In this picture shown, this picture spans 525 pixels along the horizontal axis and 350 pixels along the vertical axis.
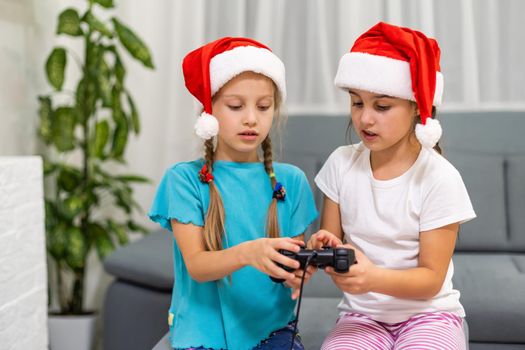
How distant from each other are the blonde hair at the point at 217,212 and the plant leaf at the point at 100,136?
1.34 m

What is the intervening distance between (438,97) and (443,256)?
33cm

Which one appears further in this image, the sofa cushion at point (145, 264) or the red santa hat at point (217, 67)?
the sofa cushion at point (145, 264)

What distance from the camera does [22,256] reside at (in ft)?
6.46

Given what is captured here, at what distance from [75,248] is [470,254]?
4.74 ft

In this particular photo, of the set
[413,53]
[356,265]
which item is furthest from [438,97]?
[356,265]

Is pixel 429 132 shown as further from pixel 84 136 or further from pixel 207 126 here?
pixel 84 136

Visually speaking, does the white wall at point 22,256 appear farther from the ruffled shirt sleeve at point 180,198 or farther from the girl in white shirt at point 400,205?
the girl in white shirt at point 400,205

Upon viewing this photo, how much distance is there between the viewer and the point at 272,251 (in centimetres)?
118

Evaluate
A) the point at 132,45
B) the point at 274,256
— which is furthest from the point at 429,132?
the point at 132,45

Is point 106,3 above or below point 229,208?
above

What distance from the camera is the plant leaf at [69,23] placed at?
99.6 inches

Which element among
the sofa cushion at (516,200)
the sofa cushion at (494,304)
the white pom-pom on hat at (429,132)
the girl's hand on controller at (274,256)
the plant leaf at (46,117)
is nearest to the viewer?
the girl's hand on controller at (274,256)

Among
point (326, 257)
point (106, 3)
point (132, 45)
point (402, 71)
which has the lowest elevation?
point (326, 257)

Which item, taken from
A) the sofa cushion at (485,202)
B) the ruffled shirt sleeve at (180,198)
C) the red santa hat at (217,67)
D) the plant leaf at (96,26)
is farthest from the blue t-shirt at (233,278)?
the plant leaf at (96,26)
